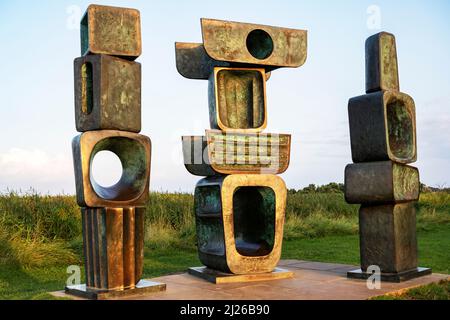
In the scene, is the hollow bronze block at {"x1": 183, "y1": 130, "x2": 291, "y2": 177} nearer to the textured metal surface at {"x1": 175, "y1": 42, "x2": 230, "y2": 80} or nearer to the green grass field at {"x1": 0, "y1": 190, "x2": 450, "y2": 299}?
the textured metal surface at {"x1": 175, "y1": 42, "x2": 230, "y2": 80}

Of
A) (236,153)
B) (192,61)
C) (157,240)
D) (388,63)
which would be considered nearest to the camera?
(236,153)

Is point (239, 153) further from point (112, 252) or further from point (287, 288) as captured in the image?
point (112, 252)

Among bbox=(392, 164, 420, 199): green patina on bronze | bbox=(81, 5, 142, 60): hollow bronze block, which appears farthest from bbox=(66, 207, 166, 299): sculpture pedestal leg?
bbox=(392, 164, 420, 199): green patina on bronze

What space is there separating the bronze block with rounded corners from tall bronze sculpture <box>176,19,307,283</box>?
0.01 metres

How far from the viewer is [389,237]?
609 cm

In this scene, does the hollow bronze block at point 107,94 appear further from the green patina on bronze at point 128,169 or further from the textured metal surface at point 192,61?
the textured metal surface at point 192,61

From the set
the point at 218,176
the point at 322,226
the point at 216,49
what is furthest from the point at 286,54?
the point at 322,226

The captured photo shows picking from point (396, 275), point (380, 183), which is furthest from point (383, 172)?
point (396, 275)

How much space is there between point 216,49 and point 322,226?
774cm

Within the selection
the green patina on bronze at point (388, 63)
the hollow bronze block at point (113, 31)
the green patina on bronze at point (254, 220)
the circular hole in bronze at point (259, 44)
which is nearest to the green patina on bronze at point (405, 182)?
the green patina on bronze at point (388, 63)

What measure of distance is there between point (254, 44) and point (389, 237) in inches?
107

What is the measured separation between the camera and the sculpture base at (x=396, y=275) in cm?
600

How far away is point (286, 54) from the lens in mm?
6504
